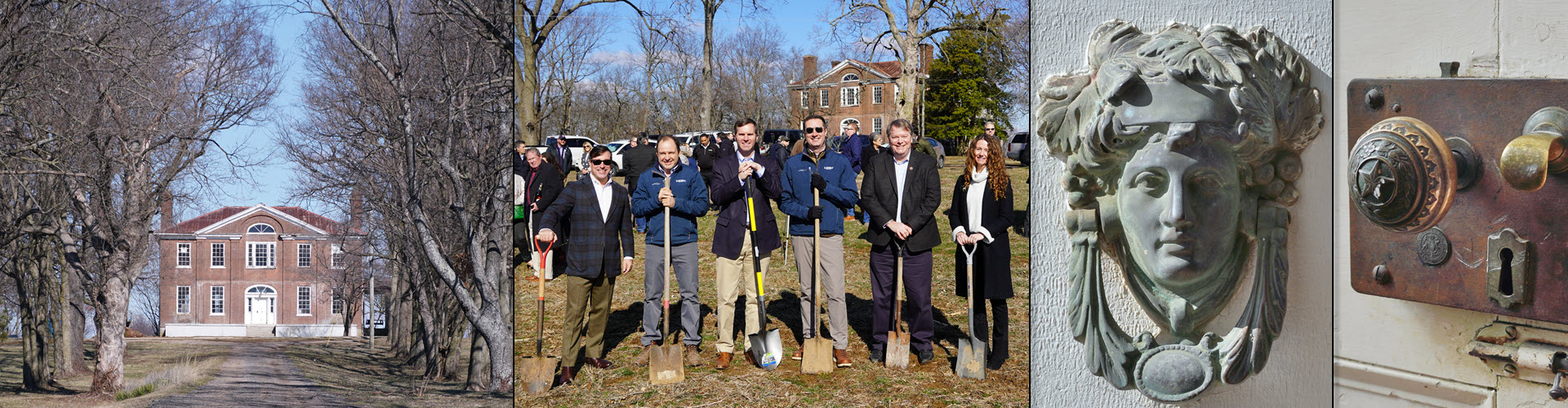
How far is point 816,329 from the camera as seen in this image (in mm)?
3312

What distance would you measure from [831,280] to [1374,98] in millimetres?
2271

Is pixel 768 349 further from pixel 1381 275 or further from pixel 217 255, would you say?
pixel 217 255

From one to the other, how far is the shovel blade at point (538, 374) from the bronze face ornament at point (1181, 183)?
2.28m

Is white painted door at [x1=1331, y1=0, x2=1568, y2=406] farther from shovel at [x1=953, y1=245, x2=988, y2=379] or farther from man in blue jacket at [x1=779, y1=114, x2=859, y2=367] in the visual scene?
man in blue jacket at [x1=779, y1=114, x2=859, y2=367]

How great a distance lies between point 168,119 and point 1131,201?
857 cm

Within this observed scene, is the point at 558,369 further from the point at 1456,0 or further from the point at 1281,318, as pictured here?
the point at 1456,0

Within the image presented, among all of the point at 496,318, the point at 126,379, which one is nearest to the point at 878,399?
the point at 496,318

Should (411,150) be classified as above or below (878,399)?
above

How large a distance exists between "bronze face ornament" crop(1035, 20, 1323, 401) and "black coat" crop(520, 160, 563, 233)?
229 centimetres

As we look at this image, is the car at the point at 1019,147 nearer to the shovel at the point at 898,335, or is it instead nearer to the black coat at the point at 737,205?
the shovel at the point at 898,335

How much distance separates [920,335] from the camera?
3281 mm

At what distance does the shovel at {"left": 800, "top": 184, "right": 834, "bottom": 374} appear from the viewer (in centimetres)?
316

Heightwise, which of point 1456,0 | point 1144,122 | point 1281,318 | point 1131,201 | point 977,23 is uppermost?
point 977,23

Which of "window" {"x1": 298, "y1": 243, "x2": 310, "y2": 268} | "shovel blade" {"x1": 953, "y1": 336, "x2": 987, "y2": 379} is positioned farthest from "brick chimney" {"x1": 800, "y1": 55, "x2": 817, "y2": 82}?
"window" {"x1": 298, "y1": 243, "x2": 310, "y2": 268}
